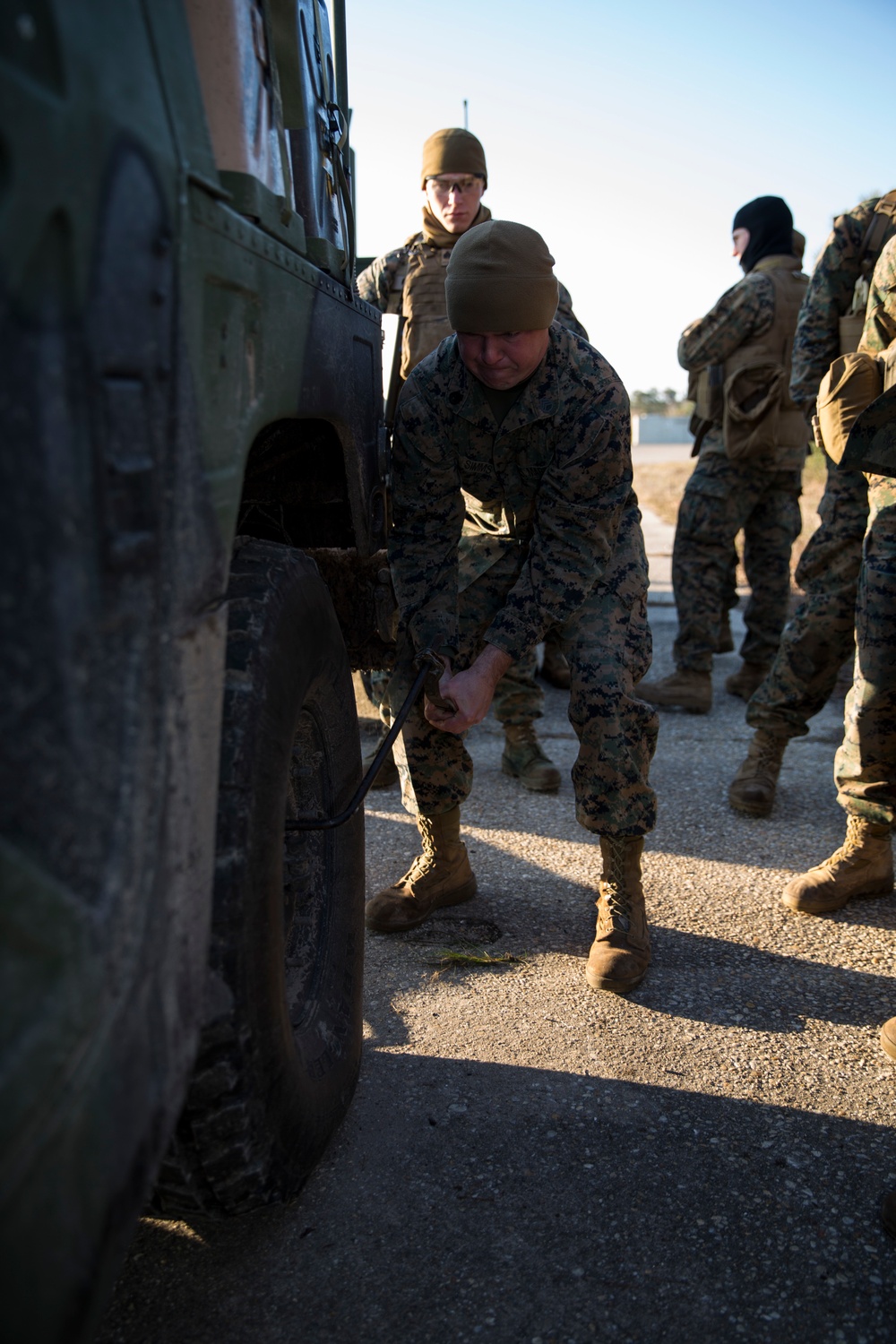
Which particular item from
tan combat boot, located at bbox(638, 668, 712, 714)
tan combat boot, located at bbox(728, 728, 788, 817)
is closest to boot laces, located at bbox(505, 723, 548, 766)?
tan combat boot, located at bbox(728, 728, 788, 817)

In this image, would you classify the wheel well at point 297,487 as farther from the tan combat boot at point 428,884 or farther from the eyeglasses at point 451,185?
the eyeglasses at point 451,185

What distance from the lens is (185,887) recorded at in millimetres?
1068

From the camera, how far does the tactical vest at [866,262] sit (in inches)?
141

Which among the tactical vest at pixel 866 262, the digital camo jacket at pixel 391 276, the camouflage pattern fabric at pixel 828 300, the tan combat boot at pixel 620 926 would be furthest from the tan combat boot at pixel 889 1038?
the digital camo jacket at pixel 391 276

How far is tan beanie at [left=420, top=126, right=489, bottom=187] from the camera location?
3914mm

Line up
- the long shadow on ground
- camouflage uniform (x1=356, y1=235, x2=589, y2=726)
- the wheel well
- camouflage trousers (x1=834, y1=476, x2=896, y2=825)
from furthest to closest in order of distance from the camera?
camouflage uniform (x1=356, y1=235, x2=589, y2=726), camouflage trousers (x1=834, y1=476, x2=896, y2=825), the wheel well, the long shadow on ground

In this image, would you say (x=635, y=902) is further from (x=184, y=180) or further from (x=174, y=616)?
(x=184, y=180)

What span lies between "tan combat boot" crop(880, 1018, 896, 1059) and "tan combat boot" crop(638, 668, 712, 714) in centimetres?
289

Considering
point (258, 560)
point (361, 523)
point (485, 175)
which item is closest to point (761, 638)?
point (485, 175)

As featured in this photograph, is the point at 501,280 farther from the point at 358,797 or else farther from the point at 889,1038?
the point at 889,1038

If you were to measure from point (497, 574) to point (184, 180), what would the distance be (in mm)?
1814

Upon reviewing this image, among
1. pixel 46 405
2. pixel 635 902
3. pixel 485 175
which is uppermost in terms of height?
pixel 485 175

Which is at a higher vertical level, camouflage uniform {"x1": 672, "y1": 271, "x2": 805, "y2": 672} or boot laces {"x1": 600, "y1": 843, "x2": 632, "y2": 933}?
camouflage uniform {"x1": 672, "y1": 271, "x2": 805, "y2": 672}

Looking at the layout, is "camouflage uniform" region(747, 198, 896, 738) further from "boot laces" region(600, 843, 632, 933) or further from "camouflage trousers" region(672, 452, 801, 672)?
"camouflage trousers" region(672, 452, 801, 672)
